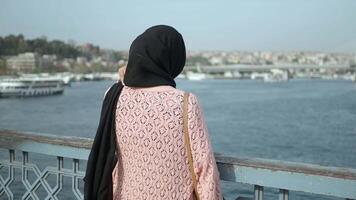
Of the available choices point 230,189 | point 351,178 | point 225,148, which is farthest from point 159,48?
point 225,148

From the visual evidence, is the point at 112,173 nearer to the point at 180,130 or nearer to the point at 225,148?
the point at 180,130

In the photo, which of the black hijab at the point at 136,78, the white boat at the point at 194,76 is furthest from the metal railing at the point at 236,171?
the white boat at the point at 194,76

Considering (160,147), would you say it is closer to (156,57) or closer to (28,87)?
(156,57)

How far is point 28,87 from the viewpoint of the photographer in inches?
2687

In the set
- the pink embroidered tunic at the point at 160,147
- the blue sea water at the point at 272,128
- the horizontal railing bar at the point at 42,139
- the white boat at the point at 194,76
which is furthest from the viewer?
the white boat at the point at 194,76

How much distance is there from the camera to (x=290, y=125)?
35188 millimetres

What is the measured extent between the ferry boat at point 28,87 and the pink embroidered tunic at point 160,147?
2646 inches

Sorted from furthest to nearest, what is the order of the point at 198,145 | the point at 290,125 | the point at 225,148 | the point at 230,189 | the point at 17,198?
the point at 290,125
the point at 225,148
the point at 17,198
the point at 230,189
the point at 198,145

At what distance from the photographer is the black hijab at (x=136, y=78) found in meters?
1.79

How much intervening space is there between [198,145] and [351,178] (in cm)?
54

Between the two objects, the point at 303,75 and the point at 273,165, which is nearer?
the point at 273,165

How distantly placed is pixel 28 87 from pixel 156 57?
69244 mm

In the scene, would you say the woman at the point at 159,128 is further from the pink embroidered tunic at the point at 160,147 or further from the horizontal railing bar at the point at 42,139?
the horizontal railing bar at the point at 42,139

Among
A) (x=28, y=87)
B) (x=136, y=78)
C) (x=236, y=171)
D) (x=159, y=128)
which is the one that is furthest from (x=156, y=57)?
(x=28, y=87)
